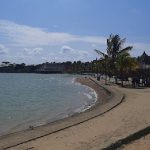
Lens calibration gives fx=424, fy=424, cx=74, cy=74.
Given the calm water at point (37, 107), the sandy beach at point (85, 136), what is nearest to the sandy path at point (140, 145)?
the sandy beach at point (85, 136)

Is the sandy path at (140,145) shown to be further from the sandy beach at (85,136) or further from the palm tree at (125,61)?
the palm tree at (125,61)

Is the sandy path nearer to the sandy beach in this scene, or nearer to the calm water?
the sandy beach

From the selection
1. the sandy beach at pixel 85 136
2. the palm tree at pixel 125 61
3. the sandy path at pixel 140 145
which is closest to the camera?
the sandy path at pixel 140 145

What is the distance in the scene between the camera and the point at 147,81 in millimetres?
46375

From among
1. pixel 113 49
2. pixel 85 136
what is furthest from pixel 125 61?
pixel 85 136

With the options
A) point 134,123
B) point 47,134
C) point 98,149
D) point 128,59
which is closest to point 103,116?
point 134,123

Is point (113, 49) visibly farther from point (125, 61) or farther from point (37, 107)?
point (37, 107)

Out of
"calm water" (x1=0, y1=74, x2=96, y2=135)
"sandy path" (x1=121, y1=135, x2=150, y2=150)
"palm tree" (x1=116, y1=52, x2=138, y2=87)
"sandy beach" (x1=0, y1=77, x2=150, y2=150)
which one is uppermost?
"palm tree" (x1=116, y1=52, x2=138, y2=87)

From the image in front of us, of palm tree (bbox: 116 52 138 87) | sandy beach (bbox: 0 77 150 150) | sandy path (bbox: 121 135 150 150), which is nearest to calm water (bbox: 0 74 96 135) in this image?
sandy beach (bbox: 0 77 150 150)

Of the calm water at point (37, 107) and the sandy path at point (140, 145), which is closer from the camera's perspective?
the sandy path at point (140, 145)

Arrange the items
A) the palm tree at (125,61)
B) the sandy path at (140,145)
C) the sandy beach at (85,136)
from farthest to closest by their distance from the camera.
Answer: the palm tree at (125,61), the sandy beach at (85,136), the sandy path at (140,145)

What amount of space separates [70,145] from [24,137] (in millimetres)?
1812

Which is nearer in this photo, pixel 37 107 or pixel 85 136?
pixel 85 136

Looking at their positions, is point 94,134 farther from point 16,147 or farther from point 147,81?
point 147,81
